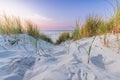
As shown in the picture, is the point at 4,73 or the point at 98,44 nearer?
the point at 4,73

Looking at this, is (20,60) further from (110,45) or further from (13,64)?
(110,45)

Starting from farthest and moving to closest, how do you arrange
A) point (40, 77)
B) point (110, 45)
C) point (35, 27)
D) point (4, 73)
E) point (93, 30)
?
point (35, 27), point (93, 30), point (110, 45), point (4, 73), point (40, 77)

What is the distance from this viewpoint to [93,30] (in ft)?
16.8

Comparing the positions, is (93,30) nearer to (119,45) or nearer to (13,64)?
(119,45)

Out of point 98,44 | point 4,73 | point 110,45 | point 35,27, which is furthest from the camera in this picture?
point 35,27

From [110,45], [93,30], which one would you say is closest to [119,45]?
[110,45]

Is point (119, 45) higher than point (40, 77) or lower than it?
higher

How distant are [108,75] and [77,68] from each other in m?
0.30

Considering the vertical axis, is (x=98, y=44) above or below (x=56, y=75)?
above

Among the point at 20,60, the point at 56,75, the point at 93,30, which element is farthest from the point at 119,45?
the point at 93,30

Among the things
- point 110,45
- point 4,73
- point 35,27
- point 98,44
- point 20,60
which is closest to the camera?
point 4,73

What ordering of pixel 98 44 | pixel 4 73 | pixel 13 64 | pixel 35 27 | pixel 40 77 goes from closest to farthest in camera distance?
pixel 40 77, pixel 4 73, pixel 13 64, pixel 98 44, pixel 35 27

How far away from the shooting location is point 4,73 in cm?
186

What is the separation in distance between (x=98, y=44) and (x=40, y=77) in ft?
3.82
